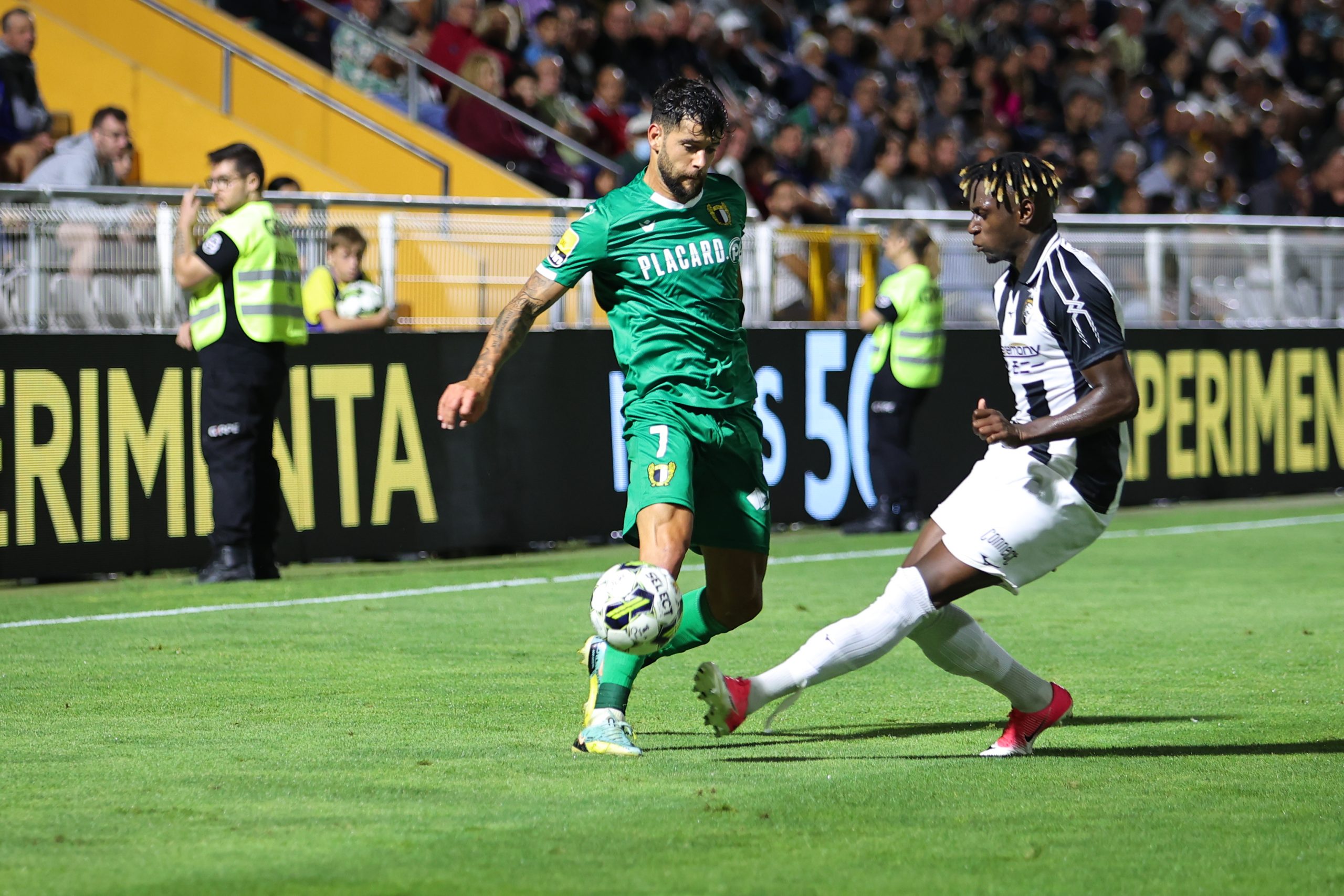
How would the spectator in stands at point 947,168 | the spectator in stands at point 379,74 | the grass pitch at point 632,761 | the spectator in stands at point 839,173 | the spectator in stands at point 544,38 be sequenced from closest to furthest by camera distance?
the grass pitch at point 632,761, the spectator in stands at point 379,74, the spectator in stands at point 544,38, the spectator in stands at point 839,173, the spectator in stands at point 947,168

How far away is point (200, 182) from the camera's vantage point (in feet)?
56.0

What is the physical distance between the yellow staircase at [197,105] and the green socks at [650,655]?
10807 mm

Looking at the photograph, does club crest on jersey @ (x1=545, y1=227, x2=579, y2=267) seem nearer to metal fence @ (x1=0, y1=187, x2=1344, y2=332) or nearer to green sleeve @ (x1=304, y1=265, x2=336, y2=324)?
metal fence @ (x1=0, y1=187, x2=1344, y2=332)

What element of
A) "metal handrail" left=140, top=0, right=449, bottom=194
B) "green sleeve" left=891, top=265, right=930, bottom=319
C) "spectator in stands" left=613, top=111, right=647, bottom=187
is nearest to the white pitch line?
"green sleeve" left=891, top=265, right=930, bottom=319

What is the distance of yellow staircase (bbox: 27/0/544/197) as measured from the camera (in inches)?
674

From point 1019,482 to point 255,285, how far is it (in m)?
6.33

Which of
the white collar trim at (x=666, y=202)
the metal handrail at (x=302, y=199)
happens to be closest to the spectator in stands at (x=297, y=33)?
the metal handrail at (x=302, y=199)

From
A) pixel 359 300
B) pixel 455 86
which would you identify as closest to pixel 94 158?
pixel 359 300

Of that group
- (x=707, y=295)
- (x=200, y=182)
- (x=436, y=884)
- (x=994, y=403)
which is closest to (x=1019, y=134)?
(x=994, y=403)

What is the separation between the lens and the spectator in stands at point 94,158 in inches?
547

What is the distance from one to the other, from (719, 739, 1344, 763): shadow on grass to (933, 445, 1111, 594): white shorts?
66 cm

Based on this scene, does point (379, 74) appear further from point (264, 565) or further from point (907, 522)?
point (264, 565)

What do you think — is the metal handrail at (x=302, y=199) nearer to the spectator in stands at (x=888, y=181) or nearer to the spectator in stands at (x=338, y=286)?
the spectator in stands at (x=338, y=286)

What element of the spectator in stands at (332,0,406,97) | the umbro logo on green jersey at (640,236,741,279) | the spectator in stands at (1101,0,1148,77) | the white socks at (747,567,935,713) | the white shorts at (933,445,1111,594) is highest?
the spectator in stands at (1101,0,1148,77)
